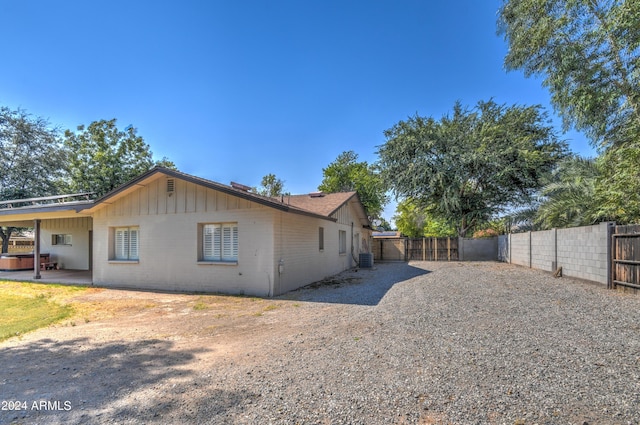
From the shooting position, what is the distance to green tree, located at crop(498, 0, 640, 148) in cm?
978

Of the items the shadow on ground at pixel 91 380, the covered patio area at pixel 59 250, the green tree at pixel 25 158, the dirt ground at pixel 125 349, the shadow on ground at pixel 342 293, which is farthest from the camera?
the green tree at pixel 25 158

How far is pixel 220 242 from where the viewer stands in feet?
32.9

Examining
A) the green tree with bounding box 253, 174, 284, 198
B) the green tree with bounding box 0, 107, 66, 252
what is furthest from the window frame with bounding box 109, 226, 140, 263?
the green tree with bounding box 253, 174, 284, 198

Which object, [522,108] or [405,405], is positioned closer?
[405,405]

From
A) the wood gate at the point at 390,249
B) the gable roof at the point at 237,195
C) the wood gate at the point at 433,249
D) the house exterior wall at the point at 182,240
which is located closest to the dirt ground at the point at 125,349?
the house exterior wall at the point at 182,240

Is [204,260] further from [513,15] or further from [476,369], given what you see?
[513,15]

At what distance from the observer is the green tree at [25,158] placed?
21.8 metres

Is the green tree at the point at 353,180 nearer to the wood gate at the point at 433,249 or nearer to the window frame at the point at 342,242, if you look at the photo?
the wood gate at the point at 433,249

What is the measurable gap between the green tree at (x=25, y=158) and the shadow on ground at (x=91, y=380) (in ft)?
79.1

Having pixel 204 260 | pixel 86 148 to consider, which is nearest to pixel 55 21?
pixel 204 260

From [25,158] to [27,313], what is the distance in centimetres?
2164

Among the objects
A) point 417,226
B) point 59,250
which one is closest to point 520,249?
point 417,226

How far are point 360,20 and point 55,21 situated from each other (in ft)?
32.2

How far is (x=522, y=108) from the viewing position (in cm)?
2205
